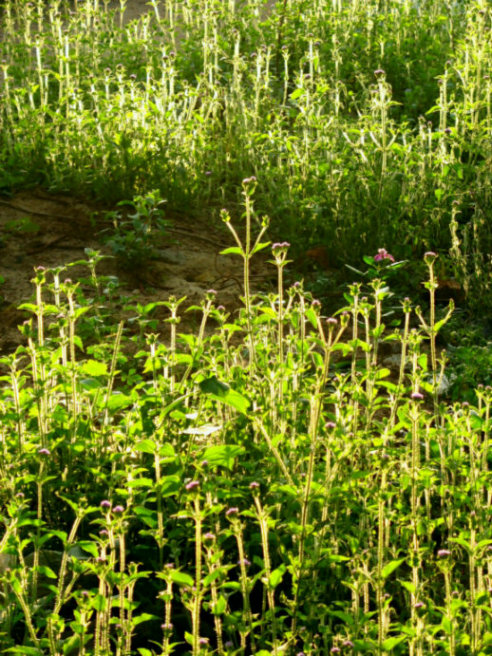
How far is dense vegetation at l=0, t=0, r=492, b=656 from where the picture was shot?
228cm

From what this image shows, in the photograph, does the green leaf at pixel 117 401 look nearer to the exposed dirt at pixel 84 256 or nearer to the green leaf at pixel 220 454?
the green leaf at pixel 220 454

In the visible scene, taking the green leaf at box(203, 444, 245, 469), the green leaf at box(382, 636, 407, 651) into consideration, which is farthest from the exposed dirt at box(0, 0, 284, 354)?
the green leaf at box(382, 636, 407, 651)

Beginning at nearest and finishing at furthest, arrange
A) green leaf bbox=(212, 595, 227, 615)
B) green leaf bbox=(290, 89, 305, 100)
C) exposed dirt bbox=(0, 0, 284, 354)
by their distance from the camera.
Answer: green leaf bbox=(212, 595, 227, 615), exposed dirt bbox=(0, 0, 284, 354), green leaf bbox=(290, 89, 305, 100)

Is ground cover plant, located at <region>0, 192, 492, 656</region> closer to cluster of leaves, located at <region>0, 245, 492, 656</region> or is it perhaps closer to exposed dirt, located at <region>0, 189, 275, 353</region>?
cluster of leaves, located at <region>0, 245, 492, 656</region>

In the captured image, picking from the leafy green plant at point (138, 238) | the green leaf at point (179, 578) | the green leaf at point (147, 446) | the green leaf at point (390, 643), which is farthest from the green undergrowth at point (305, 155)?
→ the green leaf at point (179, 578)

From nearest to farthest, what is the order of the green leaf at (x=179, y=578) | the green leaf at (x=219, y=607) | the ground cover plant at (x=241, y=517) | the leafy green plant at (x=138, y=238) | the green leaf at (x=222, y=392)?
the green leaf at (x=179, y=578)
the green leaf at (x=219, y=607)
the ground cover plant at (x=241, y=517)
the green leaf at (x=222, y=392)
the leafy green plant at (x=138, y=238)

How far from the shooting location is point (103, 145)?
19.4ft

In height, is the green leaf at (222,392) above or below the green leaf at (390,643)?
above

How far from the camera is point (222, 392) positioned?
2.46m

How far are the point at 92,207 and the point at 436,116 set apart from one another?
10.7 ft

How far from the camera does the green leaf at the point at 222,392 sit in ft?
7.83

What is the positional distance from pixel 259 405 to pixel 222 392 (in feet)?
1.69

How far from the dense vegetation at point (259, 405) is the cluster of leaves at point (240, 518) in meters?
0.01

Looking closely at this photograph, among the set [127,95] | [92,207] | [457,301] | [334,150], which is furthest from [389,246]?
[127,95]
